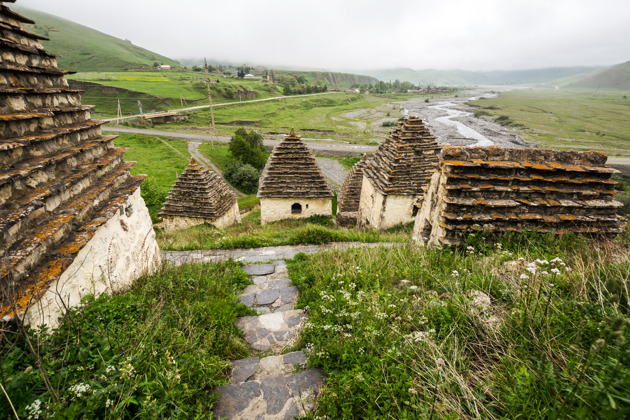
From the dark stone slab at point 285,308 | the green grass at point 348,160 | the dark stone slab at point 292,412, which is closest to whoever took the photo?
the dark stone slab at point 292,412

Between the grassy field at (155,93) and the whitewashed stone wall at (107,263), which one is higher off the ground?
the grassy field at (155,93)

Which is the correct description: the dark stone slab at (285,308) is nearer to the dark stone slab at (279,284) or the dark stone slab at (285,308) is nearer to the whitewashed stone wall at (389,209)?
the dark stone slab at (279,284)

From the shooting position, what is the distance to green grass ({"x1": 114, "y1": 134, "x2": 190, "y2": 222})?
94.8 ft

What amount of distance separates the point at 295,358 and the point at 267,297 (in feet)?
6.43

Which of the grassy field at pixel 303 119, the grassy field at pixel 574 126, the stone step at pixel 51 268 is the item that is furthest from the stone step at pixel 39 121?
the grassy field at pixel 574 126

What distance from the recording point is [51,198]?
3.88 meters

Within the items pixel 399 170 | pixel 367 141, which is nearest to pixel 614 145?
pixel 367 141

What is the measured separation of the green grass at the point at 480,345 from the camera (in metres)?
1.94

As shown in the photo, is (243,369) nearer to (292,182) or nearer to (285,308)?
(285,308)

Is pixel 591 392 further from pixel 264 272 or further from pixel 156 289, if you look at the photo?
pixel 264 272

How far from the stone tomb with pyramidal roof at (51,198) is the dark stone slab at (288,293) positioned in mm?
2809

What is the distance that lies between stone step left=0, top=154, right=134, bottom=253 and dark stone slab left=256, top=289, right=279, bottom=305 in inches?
138

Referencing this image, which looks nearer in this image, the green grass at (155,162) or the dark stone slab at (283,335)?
the dark stone slab at (283,335)

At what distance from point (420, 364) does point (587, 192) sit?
5.84 m
